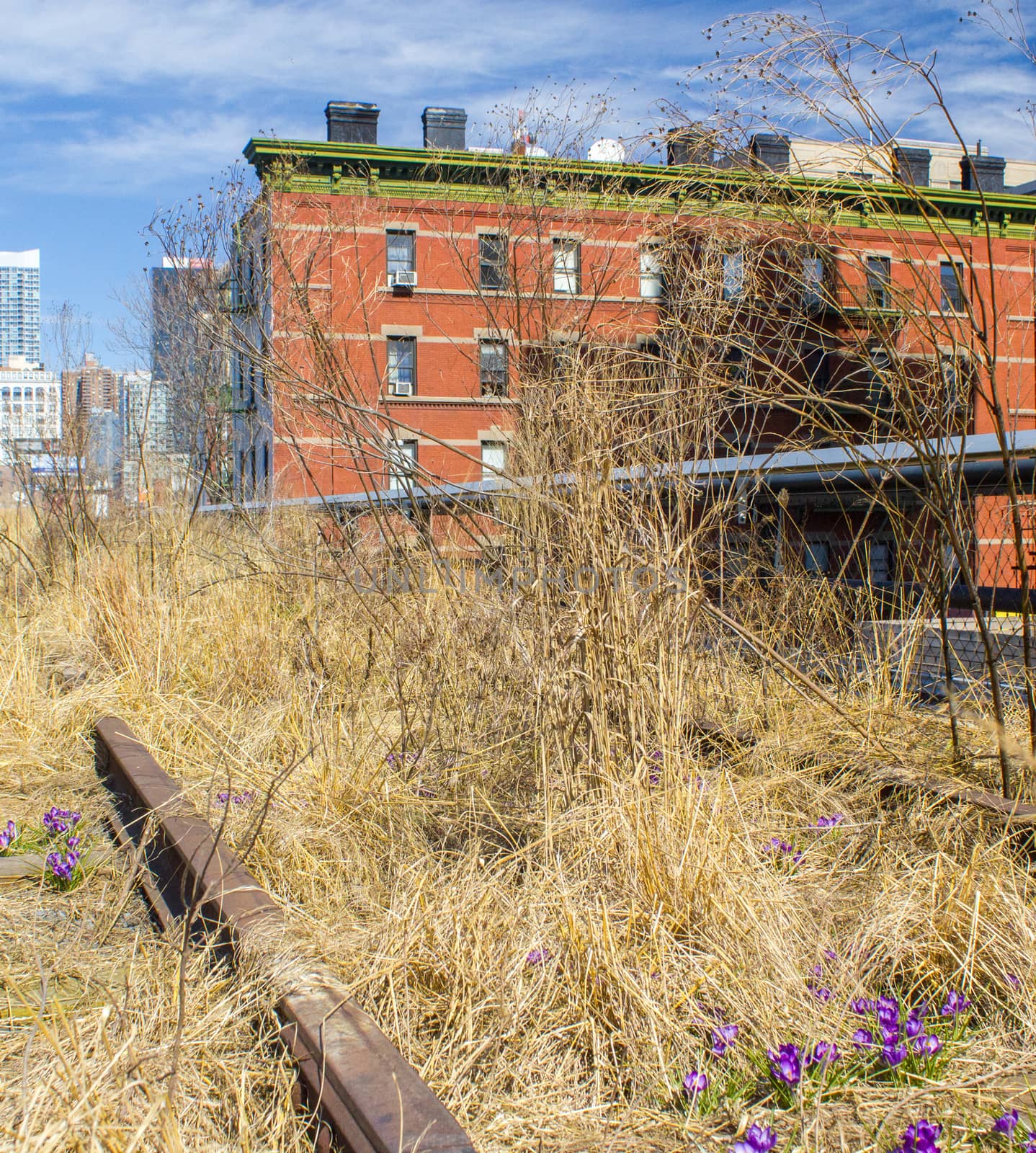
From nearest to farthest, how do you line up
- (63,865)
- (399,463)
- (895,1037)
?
(895,1037) < (63,865) < (399,463)

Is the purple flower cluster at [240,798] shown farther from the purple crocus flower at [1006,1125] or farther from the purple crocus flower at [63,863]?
the purple crocus flower at [1006,1125]

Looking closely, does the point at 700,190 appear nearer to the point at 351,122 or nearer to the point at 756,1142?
the point at 756,1142

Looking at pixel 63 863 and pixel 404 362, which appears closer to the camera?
pixel 63 863

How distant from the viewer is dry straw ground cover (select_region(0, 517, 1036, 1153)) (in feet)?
7.64

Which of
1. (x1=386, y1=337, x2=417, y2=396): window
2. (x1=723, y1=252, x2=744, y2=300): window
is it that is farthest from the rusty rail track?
(x1=386, y1=337, x2=417, y2=396): window

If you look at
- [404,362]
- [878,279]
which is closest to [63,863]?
[878,279]

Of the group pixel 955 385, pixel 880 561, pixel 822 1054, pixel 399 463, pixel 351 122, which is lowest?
pixel 822 1054

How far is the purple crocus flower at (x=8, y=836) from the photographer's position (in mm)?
4176

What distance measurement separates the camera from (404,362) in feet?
112

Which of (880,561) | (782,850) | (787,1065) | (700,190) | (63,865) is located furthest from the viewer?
(880,561)

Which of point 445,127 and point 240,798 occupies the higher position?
point 445,127

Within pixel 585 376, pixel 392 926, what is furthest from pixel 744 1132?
pixel 585 376

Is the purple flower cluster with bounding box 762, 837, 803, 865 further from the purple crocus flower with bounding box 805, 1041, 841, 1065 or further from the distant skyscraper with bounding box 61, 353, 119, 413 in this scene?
the distant skyscraper with bounding box 61, 353, 119, 413

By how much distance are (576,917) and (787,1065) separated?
0.74 metres
